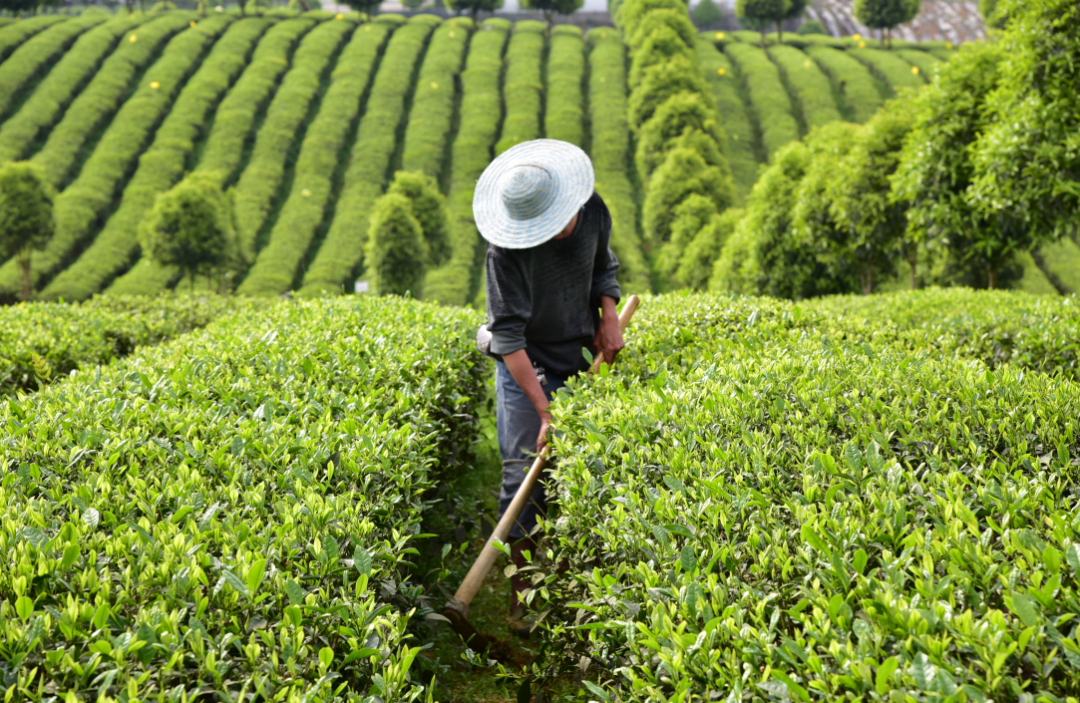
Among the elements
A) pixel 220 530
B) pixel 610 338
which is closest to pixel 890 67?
pixel 610 338

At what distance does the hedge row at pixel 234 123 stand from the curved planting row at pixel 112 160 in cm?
331

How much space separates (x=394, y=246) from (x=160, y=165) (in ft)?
66.3

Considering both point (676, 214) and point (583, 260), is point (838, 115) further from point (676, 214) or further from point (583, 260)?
point (583, 260)

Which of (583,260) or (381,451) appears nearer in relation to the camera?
(381,451)

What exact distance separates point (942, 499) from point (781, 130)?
150 ft

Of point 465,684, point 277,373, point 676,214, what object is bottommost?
point 676,214

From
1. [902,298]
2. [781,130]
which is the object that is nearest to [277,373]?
[902,298]

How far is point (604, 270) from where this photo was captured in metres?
4.48

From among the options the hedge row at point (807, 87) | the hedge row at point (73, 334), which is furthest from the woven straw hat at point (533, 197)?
the hedge row at point (807, 87)

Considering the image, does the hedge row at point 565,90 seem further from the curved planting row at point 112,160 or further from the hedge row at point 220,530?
the hedge row at point 220,530

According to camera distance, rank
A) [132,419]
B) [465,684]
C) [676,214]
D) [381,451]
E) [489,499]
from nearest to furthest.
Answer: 1. [381,451]
2. [132,419]
3. [465,684]
4. [489,499]
5. [676,214]

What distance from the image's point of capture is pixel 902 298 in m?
8.70

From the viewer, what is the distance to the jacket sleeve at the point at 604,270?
14.2 ft

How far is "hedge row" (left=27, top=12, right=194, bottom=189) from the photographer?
3631 centimetres
